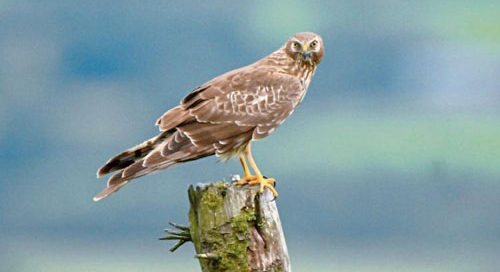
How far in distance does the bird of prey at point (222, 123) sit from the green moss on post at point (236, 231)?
0.50 meters

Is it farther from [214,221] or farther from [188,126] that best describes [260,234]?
[188,126]

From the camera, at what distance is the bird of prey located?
853cm

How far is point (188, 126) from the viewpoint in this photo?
29.2ft

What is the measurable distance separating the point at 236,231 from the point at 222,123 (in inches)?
65.4

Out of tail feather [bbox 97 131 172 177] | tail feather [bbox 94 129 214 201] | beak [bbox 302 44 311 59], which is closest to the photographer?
tail feather [bbox 94 129 214 201]

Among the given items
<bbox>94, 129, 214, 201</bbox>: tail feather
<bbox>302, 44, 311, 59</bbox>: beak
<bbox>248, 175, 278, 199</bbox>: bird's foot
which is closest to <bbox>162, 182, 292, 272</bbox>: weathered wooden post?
<bbox>248, 175, 278, 199</bbox>: bird's foot

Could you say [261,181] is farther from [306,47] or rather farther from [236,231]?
[306,47]

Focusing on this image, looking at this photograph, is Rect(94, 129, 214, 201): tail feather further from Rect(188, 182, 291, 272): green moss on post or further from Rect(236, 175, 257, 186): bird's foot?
Rect(188, 182, 291, 272): green moss on post

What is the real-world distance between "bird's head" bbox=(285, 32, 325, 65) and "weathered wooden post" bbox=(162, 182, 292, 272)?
2.75 meters

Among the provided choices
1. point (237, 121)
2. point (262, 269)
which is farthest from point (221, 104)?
point (262, 269)

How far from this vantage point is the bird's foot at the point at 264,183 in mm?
8312

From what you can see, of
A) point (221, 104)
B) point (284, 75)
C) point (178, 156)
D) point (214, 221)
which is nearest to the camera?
point (214, 221)

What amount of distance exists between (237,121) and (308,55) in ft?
5.38

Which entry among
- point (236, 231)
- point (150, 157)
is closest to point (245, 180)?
point (236, 231)
